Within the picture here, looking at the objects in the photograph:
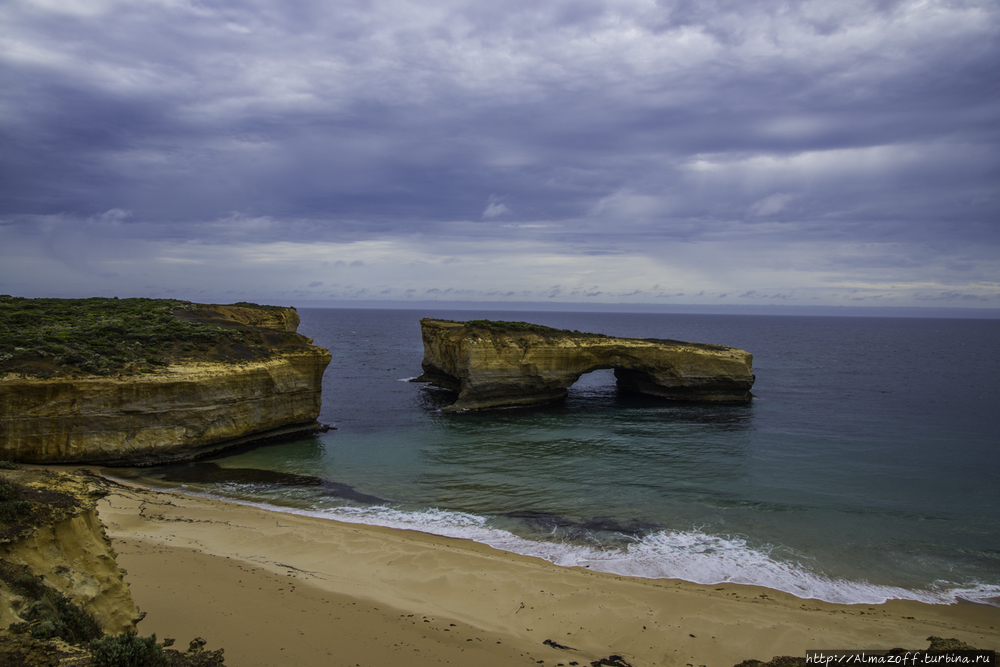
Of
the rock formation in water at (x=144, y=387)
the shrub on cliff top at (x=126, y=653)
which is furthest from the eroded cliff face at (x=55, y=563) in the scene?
the rock formation in water at (x=144, y=387)

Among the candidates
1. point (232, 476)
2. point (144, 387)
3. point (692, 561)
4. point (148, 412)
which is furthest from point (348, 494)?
point (692, 561)

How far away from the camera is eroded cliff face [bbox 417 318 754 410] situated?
33.8 metres

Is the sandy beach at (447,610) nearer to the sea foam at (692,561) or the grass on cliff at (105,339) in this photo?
A: the sea foam at (692,561)

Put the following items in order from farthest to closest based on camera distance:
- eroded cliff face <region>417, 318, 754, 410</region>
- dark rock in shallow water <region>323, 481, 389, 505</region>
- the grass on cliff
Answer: eroded cliff face <region>417, 318, 754, 410</region> → the grass on cliff → dark rock in shallow water <region>323, 481, 389, 505</region>

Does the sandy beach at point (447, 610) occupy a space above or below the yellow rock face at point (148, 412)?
below

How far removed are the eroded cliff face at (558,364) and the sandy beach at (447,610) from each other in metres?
20.4

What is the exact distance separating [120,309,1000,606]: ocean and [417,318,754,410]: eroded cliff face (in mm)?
1875

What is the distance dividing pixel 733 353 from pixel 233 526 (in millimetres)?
33415

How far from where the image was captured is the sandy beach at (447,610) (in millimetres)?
8430

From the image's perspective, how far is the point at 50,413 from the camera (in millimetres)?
17859

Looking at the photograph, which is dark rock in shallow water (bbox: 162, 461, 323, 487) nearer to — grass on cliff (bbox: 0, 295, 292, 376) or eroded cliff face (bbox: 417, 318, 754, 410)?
grass on cliff (bbox: 0, 295, 292, 376)

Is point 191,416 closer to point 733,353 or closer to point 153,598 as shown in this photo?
point 153,598

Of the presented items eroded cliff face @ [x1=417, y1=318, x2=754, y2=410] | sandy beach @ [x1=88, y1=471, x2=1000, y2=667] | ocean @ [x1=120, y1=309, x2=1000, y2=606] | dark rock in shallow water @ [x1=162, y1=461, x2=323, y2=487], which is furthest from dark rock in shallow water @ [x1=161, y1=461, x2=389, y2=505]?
eroded cliff face @ [x1=417, y1=318, x2=754, y2=410]

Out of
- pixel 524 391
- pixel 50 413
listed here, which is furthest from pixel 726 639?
pixel 524 391
